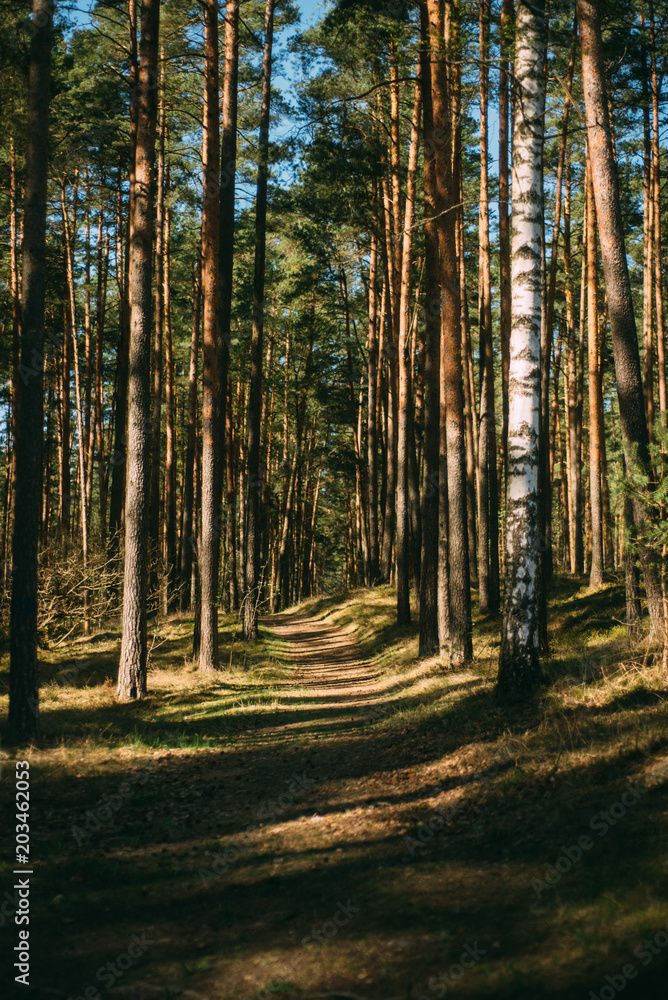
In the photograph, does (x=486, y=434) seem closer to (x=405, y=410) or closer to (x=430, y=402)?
(x=405, y=410)

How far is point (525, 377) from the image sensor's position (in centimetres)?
786

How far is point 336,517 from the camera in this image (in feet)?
193

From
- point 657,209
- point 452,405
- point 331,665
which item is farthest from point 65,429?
point 657,209

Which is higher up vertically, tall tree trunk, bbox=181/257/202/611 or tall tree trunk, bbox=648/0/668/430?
tall tree trunk, bbox=648/0/668/430

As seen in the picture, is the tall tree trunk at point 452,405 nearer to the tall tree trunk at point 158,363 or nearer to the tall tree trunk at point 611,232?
the tall tree trunk at point 611,232

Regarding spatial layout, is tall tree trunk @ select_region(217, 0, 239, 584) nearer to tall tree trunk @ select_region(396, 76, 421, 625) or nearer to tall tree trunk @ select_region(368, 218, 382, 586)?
tall tree trunk @ select_region(396, 76, 421, 625)

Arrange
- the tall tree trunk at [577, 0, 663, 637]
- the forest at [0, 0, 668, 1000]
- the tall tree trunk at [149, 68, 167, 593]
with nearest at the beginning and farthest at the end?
the forest at [0, 0, 668, 1000]
the tall tree trunk at [577, 0, 663, 637]
the tall tree trunk at [149, 68, 167, 593]

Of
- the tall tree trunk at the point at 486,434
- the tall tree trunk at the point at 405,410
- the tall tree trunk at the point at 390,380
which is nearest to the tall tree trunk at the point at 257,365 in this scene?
the tall tree trunk at the point at 405,410

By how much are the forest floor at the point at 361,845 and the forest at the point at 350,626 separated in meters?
0.03

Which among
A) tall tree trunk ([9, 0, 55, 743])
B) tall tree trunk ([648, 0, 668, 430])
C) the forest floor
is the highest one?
tall tree trunk ([648, 0, 668, 430])

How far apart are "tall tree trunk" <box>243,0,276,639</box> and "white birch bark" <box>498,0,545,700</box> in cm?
964

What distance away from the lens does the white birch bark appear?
25.3 ft

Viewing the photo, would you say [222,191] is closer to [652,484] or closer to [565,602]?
[652,484]

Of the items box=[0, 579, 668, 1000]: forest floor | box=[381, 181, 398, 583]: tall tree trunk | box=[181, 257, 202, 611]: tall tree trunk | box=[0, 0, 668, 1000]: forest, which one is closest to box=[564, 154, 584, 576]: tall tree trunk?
box=[0, 0, 668, 1000]: forest
